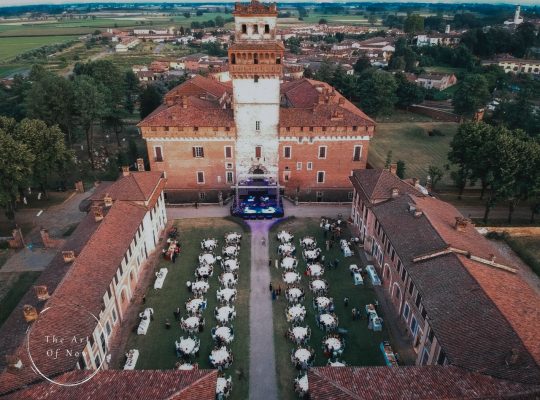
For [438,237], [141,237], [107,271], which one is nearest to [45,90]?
[141,237]

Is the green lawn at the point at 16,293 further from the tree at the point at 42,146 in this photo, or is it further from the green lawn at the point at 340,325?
the green lawn at the point at 340,325

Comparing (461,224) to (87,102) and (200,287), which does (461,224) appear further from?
(87,102)

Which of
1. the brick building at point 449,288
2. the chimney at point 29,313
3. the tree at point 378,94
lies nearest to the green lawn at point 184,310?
the chimney at point 29,313

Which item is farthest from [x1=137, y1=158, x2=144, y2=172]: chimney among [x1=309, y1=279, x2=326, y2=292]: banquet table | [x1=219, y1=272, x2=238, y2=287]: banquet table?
[x1=309, y1=279, x2=326, y2=292]: banquet table

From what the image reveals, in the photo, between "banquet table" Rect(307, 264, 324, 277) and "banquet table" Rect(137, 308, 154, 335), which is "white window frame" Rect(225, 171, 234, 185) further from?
"banquet table" Rect(137, 308, 154, 335)

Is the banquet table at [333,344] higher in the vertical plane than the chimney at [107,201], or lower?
lower

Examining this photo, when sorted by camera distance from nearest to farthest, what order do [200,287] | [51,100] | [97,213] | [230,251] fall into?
[200,287]
[97,213]
[230,251]
[51,100]

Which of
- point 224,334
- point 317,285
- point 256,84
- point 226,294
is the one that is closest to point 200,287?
point 226,294
